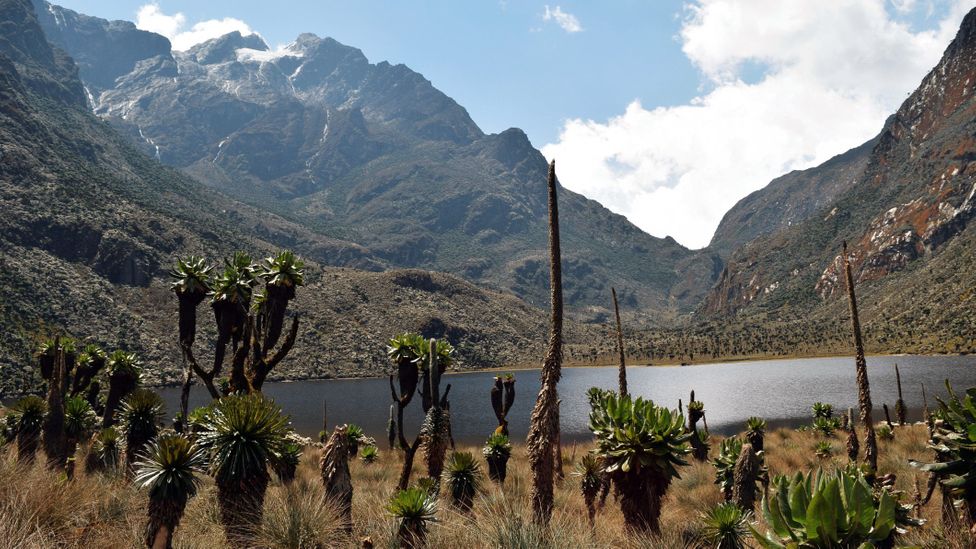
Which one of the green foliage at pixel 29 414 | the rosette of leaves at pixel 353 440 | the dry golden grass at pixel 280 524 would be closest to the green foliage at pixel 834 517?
the dry golden grass at pixel 280 524

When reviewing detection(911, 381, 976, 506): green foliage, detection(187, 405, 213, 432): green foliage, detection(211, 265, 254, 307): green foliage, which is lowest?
detection(187, 405, 213, 432): green foliage

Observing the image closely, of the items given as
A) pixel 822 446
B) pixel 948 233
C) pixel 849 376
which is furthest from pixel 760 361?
pixel 822 446

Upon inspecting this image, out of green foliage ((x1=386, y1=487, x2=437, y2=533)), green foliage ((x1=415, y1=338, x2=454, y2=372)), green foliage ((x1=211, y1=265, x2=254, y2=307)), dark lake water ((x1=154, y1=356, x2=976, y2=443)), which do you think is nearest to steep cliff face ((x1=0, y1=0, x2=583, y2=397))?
dark lake water ((x1=154, y1=356, x2=976, y2=443))

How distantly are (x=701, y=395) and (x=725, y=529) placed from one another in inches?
3360

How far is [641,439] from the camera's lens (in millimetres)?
9391

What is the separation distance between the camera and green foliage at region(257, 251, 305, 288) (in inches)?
837

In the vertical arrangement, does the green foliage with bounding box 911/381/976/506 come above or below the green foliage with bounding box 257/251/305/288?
below

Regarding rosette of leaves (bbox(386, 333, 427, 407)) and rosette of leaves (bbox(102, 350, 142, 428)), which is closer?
rosette of leaves (bbox(386, 333, 427, 407))

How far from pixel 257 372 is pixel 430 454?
281 inches

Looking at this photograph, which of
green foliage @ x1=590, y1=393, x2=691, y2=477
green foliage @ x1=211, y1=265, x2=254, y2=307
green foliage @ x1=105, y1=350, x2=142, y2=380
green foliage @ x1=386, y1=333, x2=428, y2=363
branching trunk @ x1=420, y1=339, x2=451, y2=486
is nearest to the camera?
green foliage @ x1=590, y1=393, x2=691, y2=477

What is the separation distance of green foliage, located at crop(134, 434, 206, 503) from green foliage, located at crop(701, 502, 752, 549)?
9.76 meters

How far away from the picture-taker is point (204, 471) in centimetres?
1153

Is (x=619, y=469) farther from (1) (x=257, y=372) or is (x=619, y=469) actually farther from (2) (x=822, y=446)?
(2) (x=822, y=446)

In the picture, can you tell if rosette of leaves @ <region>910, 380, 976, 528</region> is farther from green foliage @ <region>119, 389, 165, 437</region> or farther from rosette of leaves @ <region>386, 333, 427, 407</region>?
green foliage @ <region>119, 389, 165, 437</region>
